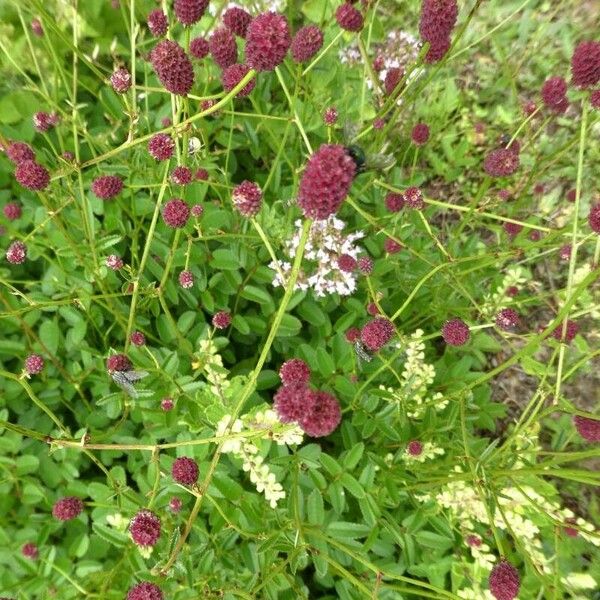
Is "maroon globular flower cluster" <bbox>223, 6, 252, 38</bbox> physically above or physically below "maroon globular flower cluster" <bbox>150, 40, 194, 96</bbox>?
above

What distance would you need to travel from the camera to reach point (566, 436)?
1.73 meters

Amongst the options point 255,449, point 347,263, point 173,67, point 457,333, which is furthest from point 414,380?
point 173,67

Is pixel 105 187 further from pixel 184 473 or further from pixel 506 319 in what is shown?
pixel 506 319

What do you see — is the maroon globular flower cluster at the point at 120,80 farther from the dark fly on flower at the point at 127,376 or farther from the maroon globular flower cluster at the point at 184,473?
the maroon globular flower cluster at the point at 184,473

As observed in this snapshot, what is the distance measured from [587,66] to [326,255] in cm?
94

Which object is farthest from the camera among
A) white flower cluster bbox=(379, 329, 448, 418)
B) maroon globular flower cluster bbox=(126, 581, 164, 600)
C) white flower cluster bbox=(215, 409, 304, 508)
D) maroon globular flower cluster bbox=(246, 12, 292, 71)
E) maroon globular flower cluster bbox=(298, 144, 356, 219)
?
white flower cluster bbox=(379, 329, 448, 418)

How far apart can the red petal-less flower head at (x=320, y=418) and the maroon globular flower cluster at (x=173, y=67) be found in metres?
0.72

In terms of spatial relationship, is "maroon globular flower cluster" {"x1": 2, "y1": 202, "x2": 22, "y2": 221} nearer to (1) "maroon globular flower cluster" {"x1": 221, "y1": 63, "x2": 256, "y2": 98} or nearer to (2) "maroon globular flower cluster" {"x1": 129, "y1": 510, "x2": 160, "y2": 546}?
(1) "maroon globular flower cluster" {"x1": 221, "y1": 63, "x2": 256, "y2": 98}

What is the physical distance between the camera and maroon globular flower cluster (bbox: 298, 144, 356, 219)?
89 cm

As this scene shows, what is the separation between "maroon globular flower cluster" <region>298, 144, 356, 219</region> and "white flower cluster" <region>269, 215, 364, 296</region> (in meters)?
0.94

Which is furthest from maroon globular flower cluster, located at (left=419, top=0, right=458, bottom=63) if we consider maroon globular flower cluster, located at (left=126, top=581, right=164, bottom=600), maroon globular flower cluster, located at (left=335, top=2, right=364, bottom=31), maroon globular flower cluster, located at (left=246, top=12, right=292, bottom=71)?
maroon globular flower cluster, located at (left=126, top=581, right=164, bottom=600)

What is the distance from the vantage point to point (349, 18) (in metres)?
1.43

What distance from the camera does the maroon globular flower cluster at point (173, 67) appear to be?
1.12 m

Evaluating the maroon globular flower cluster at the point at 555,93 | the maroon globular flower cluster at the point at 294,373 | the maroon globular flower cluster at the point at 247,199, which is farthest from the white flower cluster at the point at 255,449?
the maroon globular flower cluster at the point at 555,93
